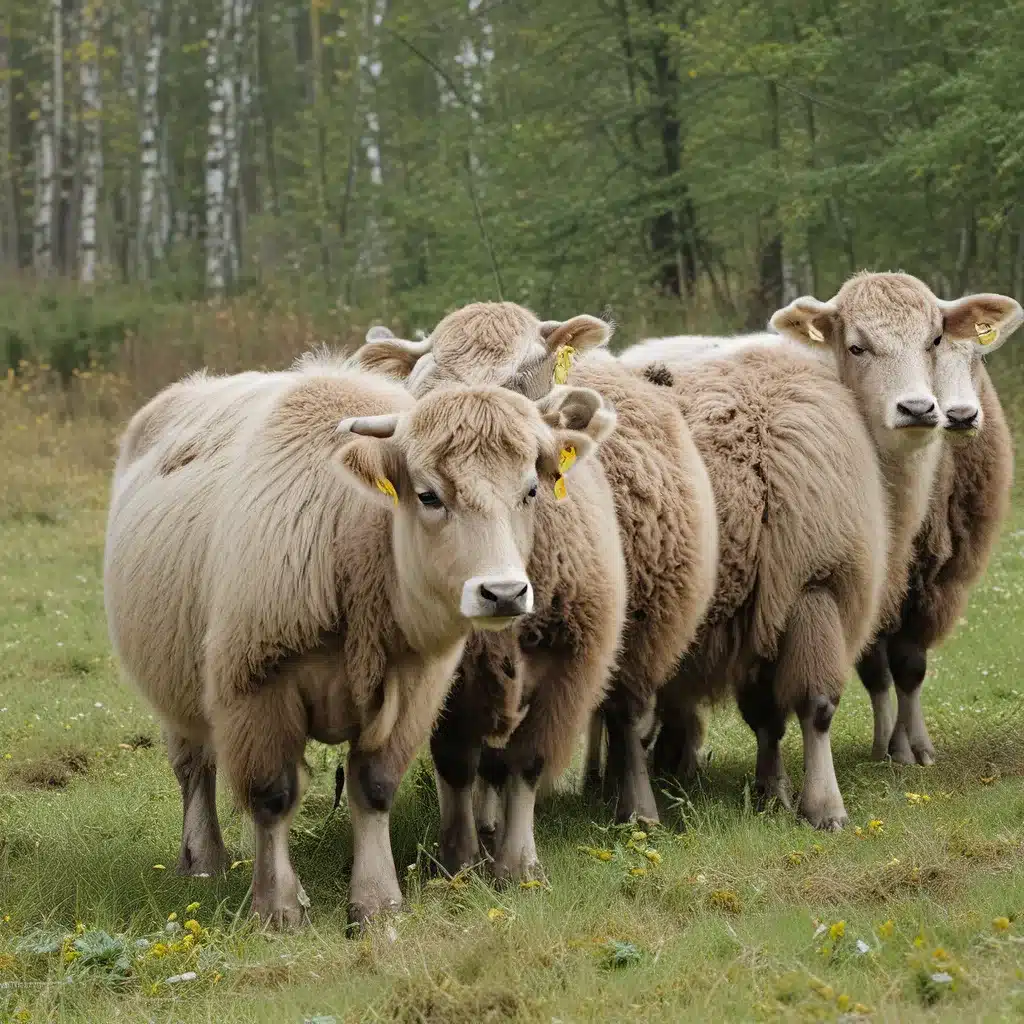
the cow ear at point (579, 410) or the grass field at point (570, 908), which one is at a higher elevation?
the cow ear at point (579, 410)

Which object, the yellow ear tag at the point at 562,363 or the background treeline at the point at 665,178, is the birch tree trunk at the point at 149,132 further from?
the yellow ear tag at the point at 562,363

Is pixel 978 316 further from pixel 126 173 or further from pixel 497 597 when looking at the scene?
pixel 126 173

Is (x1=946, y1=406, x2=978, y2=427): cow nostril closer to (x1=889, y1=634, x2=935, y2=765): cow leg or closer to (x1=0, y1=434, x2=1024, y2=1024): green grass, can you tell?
(x1=889, y1=634, x2=935, y2=765): cow leg

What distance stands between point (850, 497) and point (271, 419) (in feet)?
9.18

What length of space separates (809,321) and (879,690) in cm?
209

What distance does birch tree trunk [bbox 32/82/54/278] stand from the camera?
30.4m

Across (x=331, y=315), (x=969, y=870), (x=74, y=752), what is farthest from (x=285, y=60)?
(x=969, y=870)

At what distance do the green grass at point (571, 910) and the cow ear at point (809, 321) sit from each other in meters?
2.26

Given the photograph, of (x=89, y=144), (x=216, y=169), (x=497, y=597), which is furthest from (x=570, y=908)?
(x=89, y=144)

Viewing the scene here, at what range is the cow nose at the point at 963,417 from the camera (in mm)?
7719

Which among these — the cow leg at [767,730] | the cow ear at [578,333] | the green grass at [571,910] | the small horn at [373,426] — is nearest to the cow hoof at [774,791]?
the cow leg at [767,730]

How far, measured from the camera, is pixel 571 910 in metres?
5.52

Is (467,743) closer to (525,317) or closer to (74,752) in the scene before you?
(525,317)

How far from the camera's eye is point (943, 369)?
7941 mm
